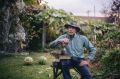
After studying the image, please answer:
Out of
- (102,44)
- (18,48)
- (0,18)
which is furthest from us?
(18,48)

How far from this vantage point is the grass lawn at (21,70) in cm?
1325

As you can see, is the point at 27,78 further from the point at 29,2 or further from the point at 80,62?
the point at 29,2

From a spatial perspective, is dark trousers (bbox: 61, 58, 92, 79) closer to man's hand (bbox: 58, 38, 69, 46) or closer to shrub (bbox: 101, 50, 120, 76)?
man's hand (bbox: 58, 38, 69, 46)

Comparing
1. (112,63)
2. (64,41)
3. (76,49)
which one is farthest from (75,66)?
(112,63)

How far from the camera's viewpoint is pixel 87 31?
22141 millimetres

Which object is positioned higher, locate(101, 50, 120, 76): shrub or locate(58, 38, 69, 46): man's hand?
locate(58, 38, 69, 46): man's hand

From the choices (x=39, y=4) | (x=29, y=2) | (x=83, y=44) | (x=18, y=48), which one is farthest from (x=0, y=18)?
(x=83, y=44)

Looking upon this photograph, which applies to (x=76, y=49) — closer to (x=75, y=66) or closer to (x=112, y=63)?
(x=75, y=66)

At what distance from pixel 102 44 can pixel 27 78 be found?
438cm

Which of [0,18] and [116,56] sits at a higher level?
[0,18]

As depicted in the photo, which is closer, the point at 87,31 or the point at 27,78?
the point at 27,78

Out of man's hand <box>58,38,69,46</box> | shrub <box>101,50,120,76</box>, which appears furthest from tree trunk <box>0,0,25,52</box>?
man's hand <box>58,38,69,46</box>

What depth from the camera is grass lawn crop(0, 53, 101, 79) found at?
1325cm

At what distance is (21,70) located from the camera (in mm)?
14570
